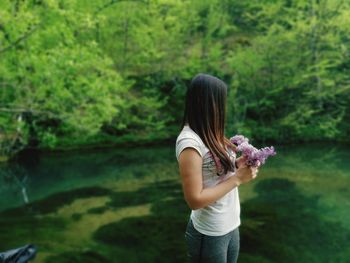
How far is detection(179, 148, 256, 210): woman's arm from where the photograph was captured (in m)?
1.77

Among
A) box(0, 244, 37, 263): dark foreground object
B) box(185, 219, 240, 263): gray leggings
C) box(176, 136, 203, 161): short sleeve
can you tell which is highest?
box(176, 136, 203, 161): short sleeve

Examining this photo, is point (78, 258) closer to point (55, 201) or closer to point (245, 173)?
point (55, 201)

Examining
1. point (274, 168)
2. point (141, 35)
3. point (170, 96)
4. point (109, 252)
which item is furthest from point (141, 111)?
point (109, 252)

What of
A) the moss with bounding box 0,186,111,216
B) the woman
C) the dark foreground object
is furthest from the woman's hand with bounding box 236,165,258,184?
the moss with bounding box 0,186,111,216

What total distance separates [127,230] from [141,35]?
1070 centimetres

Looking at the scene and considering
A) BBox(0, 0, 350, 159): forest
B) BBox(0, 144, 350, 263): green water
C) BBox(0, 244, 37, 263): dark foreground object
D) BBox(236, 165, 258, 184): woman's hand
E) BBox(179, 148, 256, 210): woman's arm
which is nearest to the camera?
BBox(179, 148, 256, 210): woman's arm

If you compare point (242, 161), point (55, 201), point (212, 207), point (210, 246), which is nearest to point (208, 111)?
point (242, 161)

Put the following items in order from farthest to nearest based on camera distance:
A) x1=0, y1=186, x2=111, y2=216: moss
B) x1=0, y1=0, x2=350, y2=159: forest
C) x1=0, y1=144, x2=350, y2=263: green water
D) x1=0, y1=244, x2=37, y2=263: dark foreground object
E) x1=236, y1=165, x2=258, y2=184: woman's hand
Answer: x1=0, y1=0, x2=350, y2=159: forest, x1=0, y1=186, x2=111, y2=216: moss, x1=0, y1=144, x2=350, y2=263: green water, x1=0, y1=244, x2=37, y2=263: dark foreground object, x1=236, y1=165, x2=258, y2=184: woman's hand

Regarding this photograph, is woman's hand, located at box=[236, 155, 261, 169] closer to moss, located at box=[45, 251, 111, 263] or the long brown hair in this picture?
the long brown hair

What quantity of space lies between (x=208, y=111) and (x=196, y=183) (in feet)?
1.09

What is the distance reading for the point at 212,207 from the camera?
1.92 m

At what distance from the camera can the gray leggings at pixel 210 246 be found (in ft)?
6.28

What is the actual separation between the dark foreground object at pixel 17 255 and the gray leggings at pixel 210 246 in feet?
6.31

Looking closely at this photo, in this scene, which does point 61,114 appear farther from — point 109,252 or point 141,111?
point 141,111
